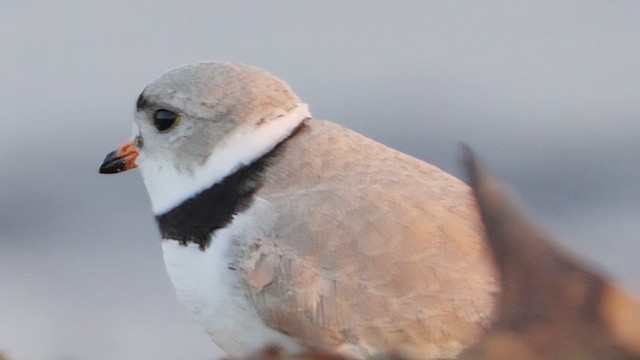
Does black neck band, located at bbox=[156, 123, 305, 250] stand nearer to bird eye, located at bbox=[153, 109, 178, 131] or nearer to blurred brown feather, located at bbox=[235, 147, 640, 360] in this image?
bird eye, located at bbox=[153, 109, 178, 131]

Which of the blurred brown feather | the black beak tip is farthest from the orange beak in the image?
the blurred brown feather

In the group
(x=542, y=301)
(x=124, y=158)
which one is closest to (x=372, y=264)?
(x=124, y=158)

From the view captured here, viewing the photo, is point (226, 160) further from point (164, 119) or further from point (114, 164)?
point (114, 164)

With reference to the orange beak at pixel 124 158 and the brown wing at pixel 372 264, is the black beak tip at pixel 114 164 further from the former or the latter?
the brown wing at pixel 372 264

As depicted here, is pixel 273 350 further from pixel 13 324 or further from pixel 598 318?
pixel 13 324

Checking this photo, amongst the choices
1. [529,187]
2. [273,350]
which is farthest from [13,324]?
[273,350]

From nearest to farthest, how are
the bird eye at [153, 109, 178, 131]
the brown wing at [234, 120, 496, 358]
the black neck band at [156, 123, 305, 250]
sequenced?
the brown wing at [234, 120, 496, 358] < the black neck band at [156, 123, 305, 250] < the bird eye at [153, 109, 178, 131]

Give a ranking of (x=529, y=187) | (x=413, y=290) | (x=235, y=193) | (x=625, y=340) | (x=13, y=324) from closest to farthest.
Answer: (x=625, y=340), (x=413, y=290), (x=235, y=193), (x=13, y=324), (x=529, y=187)
